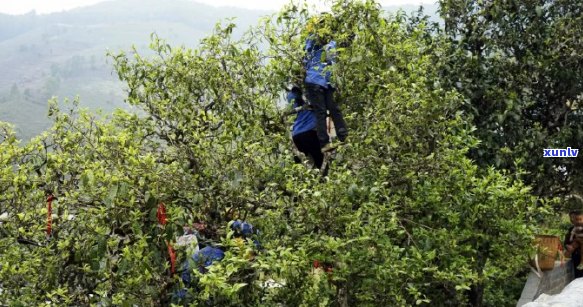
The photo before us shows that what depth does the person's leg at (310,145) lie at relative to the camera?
269 inches

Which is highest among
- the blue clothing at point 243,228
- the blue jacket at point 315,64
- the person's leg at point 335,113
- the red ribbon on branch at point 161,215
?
the blue jacket at point 315,64

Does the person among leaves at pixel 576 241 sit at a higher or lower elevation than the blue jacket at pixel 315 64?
lower

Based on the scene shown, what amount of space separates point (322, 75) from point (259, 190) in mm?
1437

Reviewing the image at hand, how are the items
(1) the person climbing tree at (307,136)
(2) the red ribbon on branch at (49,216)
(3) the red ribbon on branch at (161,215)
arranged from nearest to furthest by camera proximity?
(3) the red ribbon on branch at (161,215)
(2) the red ribbon on branch at (49,216)
(1) the person climbing tree at (307,136)

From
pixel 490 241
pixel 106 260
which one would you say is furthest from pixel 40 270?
pixel 490 241

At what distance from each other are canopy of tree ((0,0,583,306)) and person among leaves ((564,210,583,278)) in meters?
3.68

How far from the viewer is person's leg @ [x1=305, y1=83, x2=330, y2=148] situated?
20.6ft

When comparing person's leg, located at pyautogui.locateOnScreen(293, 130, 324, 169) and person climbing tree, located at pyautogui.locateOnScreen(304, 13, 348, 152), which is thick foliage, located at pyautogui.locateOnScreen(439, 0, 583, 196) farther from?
person climbing tree, located at pyautogui.locateOnScreen(304, 13, 348, 152)

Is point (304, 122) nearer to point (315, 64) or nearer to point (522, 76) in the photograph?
point (315, 64)

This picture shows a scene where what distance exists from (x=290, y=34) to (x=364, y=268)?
2.40 metres

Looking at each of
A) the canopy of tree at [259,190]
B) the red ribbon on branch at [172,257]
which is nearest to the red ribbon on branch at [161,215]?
the canopy of tree at [259,190]

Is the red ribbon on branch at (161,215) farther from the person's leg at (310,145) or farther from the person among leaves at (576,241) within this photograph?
the person among leaves at (576,241)

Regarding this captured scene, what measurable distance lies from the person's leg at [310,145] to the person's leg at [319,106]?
0.30m

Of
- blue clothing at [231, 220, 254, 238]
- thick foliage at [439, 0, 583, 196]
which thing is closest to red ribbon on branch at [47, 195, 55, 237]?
blue clothing at [231, 220, 254, 238]
